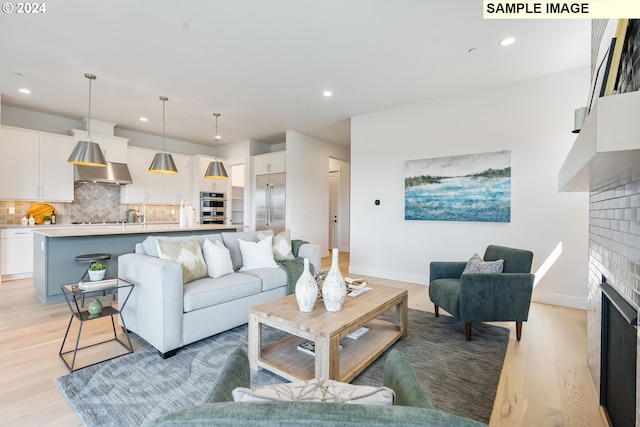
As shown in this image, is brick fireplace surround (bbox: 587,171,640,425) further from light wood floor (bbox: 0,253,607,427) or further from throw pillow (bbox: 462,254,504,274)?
throw pillow (bbox: 462,254,504,274)

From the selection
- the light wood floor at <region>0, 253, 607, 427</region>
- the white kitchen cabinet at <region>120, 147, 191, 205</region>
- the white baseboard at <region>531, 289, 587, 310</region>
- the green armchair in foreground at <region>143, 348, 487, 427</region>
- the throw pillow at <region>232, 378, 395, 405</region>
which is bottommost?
A: the light wood floor at <region>0, 253, 607, 427</region>

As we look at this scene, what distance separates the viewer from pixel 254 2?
2.36m

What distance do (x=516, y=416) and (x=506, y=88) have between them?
370 centimetres

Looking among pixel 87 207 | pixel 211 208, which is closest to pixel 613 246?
pixel 211 208

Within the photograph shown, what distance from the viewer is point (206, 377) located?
1.97m

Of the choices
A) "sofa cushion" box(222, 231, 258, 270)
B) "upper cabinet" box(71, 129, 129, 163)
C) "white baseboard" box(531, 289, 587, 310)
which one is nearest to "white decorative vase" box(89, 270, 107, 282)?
"sofa cushion" box(222, 231, 258, 270)

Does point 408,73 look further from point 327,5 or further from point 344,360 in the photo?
point 344,360

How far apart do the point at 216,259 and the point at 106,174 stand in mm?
4036

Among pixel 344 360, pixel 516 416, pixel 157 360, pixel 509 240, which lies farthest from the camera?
pixel 509 240

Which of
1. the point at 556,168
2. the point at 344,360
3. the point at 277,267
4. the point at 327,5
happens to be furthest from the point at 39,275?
the point at 556,168

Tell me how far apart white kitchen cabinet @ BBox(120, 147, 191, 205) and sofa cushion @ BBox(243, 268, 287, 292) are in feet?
13.2

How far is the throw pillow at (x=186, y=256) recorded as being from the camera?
101 inches

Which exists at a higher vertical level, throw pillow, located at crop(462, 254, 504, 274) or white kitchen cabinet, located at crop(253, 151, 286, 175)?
white kitchen cabinet, located at crop(253, 151, 286, 175)

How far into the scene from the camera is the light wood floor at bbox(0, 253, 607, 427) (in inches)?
64.6
